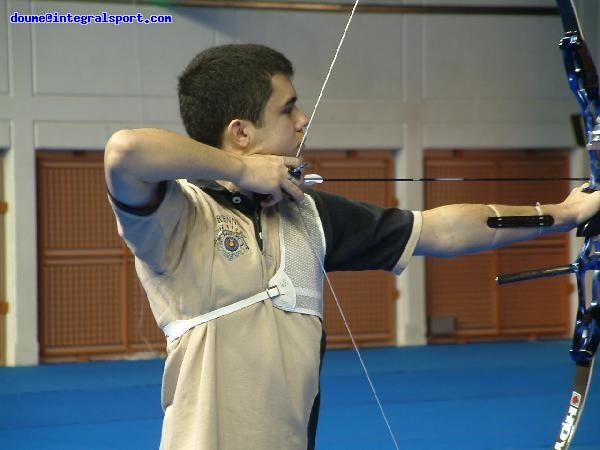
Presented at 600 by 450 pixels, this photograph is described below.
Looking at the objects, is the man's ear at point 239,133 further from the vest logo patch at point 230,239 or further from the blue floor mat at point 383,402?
the blue floor mat at point 383,402

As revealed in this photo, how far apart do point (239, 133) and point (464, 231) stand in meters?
0.48

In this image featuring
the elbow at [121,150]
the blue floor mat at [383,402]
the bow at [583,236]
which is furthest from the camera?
the blue floor mat at [383,402]

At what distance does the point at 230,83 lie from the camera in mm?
1768

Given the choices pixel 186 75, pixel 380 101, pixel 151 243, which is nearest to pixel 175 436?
pixel 151 243

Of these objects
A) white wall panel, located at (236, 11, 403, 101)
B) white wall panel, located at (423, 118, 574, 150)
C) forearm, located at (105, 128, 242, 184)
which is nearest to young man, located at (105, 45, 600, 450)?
forearm, located at (105, 128, 242, 184)

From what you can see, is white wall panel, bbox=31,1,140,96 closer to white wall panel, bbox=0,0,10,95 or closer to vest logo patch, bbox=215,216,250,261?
white wall panel, bbox=0,0,10,95

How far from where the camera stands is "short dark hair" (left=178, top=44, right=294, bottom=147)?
1763 millimetres

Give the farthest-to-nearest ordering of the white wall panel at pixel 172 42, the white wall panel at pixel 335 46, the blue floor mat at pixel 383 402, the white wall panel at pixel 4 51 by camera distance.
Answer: the white wall panel at pixel 335 46, the white wall panel at pixel 172 42, the white wall panel at pixel 4 51, the blue floor mat at pixel 383 402

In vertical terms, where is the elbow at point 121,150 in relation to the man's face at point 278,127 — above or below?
below

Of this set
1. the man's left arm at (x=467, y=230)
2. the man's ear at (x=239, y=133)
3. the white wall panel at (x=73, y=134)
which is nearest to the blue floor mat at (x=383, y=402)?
the white wall panel at (x=73, y=134)

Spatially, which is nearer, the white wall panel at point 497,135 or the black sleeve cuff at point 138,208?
the black sleeve cuff at point 138,208

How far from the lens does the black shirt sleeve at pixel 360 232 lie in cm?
187

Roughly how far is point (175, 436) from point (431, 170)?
724 centimetres

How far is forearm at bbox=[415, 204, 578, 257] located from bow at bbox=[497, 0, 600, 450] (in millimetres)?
250
